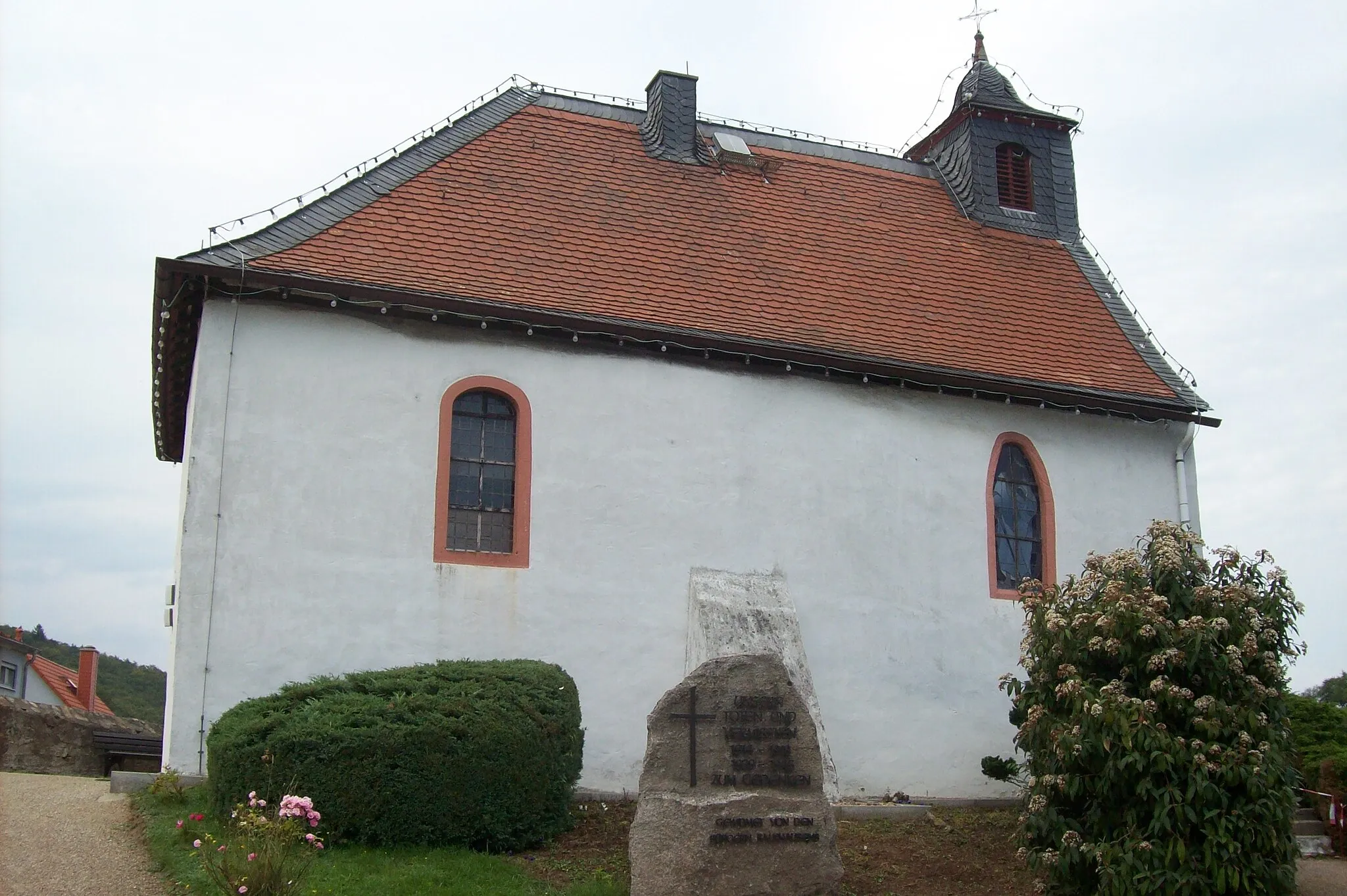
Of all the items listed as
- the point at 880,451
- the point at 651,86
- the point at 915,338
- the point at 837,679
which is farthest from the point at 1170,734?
the point at 651,86

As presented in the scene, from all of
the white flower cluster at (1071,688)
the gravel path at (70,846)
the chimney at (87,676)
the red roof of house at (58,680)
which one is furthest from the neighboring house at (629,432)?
the red roof of house at (58,680)

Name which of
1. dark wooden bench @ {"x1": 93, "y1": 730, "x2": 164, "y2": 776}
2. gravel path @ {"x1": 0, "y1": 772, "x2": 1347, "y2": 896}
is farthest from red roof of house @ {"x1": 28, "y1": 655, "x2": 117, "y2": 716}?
gravel path @ {"x1": 0, "y1": 772, "x2": 1347, "y2": 896}

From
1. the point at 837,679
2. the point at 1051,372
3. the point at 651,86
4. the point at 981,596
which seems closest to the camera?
the point at 837,679

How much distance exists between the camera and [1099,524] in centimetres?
1669

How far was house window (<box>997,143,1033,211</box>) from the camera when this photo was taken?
2050 cm

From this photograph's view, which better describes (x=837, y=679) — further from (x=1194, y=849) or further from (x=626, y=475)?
→ (x=1194, y=849)

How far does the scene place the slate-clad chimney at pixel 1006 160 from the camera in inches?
795

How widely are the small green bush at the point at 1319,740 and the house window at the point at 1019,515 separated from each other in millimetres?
3171

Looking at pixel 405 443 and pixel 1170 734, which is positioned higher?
pixel 405 443

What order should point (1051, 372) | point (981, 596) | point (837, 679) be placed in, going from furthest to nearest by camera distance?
point (1051, 372) → point (981, 596) → point (837, 679)

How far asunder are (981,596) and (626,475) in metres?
4.78

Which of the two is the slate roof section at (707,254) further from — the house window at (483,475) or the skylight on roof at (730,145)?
the house window at (483,475)

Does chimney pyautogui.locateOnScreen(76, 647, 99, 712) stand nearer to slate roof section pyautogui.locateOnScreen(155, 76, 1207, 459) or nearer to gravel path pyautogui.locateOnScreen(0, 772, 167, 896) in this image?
slate roof section pyautogui.locateOnScreen(155, 76, 1207, 459)

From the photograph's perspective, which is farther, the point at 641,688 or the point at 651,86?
the point at 651,86
